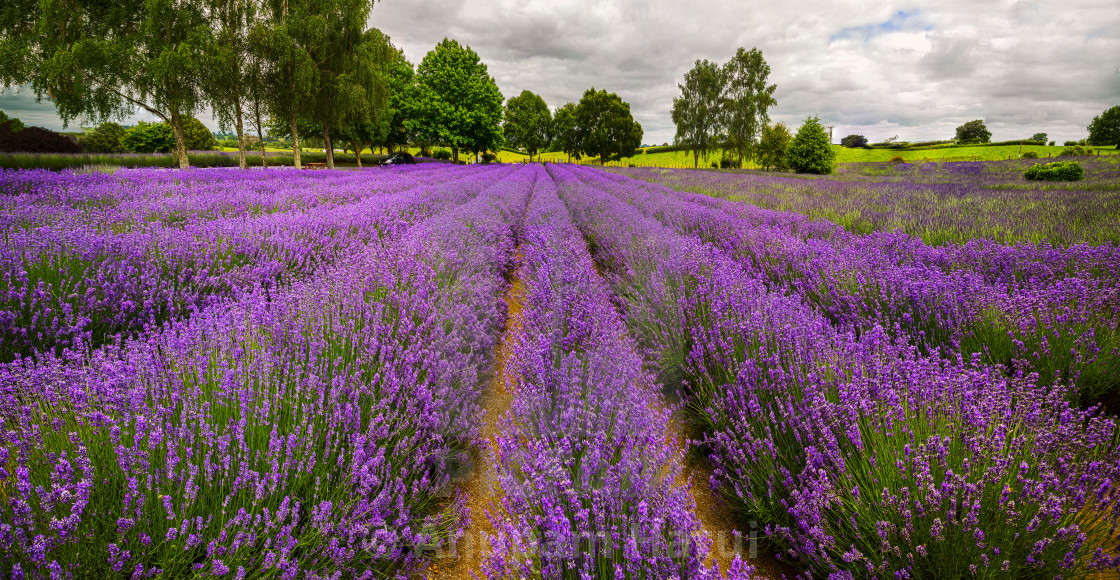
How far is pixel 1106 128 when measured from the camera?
2745cm

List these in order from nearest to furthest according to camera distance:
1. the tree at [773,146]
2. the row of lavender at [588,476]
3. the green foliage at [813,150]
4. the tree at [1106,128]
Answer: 1. the row of lavender at [588,476]
2. the green foliage at [813,150]
3. the tree at [1106,128]
4. the tree at [773,146]

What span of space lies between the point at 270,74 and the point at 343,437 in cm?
1909

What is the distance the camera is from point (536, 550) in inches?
40.1

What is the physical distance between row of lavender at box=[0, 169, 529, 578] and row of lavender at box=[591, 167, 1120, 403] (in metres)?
2.09

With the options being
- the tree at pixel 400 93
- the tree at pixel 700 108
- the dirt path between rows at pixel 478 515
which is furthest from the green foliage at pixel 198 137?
the dirt path between rows at pixel 478 515

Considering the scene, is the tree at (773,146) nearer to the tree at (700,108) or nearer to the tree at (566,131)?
the tree at (700,108)

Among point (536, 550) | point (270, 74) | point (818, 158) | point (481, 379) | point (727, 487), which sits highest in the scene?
point (270, 74)

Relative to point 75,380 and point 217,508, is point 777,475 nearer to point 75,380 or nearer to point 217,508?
point 217,508

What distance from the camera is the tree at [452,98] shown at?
27625 millimetres

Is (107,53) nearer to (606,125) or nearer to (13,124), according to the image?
(13,124)

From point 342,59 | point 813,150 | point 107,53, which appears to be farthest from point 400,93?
point 813,150

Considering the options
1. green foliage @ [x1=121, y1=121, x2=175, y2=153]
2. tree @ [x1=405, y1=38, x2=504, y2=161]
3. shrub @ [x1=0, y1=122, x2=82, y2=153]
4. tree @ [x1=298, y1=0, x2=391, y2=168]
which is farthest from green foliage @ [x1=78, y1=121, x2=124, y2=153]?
tree @ [x1=298, y1=0, x2=391, y2=168]

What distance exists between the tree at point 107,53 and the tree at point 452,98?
14872mm

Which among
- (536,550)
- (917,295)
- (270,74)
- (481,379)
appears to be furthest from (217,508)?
(270,74)
